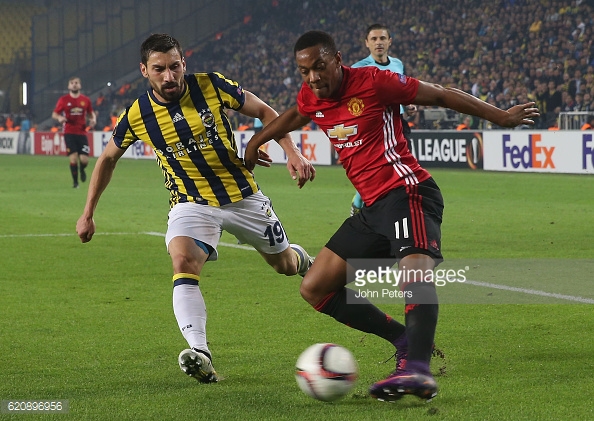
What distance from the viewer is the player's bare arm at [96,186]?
5.75 m

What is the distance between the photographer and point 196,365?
15.7 ft

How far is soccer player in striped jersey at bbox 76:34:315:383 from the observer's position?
5613 mm

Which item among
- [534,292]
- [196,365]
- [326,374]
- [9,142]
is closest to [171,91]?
[196,365]

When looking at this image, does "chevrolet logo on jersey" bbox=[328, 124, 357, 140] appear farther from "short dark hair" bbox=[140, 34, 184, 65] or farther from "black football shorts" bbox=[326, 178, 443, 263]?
"short dark hair" bbox=[140, 34, 184, 65]

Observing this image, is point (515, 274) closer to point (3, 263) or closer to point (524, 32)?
point (3, 263)

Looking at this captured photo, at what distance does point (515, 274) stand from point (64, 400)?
4700 mm

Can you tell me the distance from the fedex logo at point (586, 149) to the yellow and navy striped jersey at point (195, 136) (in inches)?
553

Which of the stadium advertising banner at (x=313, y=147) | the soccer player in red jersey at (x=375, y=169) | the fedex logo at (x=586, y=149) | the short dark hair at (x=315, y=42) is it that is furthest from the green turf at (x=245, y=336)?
the stadium advertising banner at (x=313, y=147)

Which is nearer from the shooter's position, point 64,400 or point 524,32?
point 64,400

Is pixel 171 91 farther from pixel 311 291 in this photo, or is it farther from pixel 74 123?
pixel 74 123

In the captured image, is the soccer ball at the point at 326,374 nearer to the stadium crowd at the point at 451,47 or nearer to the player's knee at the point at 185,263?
Result: the player's knee at the point at 185,263

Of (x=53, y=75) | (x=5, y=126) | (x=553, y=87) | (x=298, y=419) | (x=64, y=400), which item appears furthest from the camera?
(x=53, y=75)

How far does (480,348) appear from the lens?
5602 mm

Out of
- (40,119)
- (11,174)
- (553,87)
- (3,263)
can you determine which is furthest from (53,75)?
(3,263)
